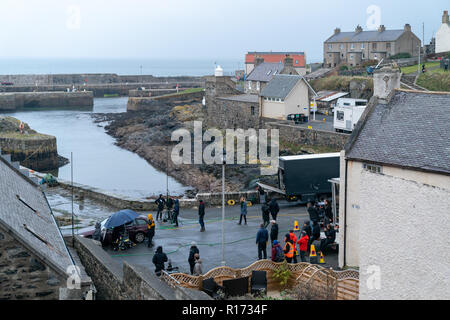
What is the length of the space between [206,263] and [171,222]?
525 cm

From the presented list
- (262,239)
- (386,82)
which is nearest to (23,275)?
(262,239)

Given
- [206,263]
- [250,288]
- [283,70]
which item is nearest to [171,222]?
[206,263]

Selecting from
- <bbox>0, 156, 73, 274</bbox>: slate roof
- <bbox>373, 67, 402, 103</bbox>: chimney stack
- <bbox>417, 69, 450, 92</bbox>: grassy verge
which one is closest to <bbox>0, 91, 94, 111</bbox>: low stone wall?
<bbox>417, 69, 450, 92</bbox>: grassy verge

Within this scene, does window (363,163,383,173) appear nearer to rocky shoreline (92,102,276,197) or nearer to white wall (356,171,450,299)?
white wall (356,171,450,299)

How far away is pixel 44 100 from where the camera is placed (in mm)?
99000

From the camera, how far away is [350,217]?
17.8 metres

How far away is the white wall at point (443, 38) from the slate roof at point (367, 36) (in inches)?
245

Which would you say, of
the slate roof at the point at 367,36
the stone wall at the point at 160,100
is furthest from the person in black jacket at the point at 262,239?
the stone wall at the point at 160,100

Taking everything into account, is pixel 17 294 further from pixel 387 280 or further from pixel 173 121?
pixel 173 121

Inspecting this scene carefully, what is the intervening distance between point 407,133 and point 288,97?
31.4 metres

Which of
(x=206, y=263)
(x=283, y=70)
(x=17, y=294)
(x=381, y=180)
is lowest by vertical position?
(x=206, y=263)

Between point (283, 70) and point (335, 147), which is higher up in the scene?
point (283, 70)

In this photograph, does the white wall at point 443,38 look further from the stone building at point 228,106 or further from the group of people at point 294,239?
the group of people at point 294,239
